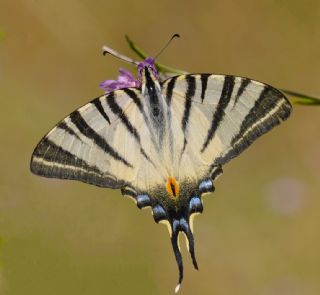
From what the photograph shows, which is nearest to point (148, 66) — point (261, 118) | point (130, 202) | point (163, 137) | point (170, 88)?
point (170, 88)

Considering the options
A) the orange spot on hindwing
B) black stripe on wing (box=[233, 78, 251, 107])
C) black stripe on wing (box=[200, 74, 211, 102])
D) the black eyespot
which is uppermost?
black stripe on wing (box=[233, 78, 251, 107])

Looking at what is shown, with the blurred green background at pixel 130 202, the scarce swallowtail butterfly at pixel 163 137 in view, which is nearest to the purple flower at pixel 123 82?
the scarce swallowtail butterfly at pixel 163 137

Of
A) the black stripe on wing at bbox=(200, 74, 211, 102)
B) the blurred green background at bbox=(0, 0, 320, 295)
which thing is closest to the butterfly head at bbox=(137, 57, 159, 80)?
the black stripe on wing at bbox=(200, 74, 211, 102)

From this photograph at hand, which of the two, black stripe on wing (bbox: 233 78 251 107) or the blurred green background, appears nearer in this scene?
black stripe on wing (bbox: 233 78 251 107)

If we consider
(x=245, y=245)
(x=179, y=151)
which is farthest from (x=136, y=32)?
(x=179, y=151)

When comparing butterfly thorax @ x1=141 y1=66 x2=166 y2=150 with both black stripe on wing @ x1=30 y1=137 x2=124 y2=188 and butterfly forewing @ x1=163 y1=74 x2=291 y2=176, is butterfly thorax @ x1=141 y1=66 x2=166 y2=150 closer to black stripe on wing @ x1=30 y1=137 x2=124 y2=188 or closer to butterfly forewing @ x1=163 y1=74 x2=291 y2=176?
butterfly forewing @ x1=163 y1=74 x2=291 y2=176

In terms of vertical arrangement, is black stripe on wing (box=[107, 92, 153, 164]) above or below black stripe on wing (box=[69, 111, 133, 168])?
above

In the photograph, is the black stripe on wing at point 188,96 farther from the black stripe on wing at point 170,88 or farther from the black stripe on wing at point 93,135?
the black stripe on wing at point 93,135

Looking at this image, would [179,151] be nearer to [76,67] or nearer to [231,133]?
[231,133]
